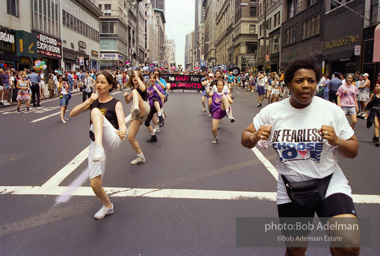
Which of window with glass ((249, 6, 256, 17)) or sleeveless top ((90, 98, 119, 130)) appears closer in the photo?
sleeveless top ((90, 98, 119, 130))

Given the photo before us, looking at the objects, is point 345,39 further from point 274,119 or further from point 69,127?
point 274,119

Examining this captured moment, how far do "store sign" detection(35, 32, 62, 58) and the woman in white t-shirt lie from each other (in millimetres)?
36400

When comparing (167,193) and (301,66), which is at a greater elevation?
(301,66)

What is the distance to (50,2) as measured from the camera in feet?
127

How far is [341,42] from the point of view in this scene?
28.0 metres

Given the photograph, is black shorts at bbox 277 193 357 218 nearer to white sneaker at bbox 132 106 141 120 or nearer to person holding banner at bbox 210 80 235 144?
white sneaker at bbox 132 106 141 120

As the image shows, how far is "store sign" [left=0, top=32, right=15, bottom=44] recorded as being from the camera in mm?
26906

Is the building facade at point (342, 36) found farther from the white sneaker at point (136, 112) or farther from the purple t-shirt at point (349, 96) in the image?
the white sneaker at point (136, 112)

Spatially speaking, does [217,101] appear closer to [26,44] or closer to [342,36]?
[342,36]

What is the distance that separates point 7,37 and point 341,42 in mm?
27348

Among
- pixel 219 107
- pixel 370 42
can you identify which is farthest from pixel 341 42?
pixel 219 107

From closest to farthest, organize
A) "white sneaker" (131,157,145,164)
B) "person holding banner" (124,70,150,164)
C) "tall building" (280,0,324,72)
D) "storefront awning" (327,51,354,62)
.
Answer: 1. "person holding banner" (124,70,150,164)
2. "white sneaker" (131,157,145,164)
3. "storefront awning" (327,51,354,62)
4. "tall building" (280,0,324,72)

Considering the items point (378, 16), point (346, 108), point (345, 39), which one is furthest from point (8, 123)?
point (345, 39)

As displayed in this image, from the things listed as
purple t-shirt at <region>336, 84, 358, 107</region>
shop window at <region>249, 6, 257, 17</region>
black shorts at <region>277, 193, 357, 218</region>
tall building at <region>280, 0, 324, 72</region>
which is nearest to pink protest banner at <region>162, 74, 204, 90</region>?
tall building at <region>280, 0, 324, 72</region>
